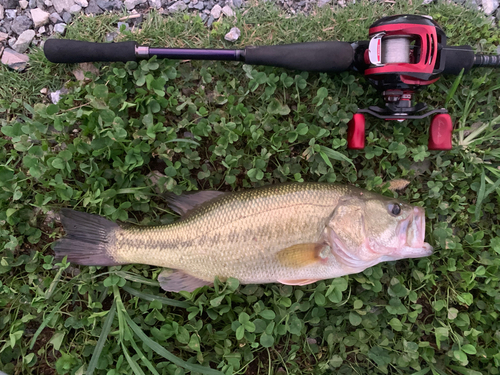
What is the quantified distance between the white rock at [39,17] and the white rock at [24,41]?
0.30 feet

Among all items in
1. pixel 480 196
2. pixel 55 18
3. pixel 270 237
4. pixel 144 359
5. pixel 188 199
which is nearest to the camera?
pixel 270 237

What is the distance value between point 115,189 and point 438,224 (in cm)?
262

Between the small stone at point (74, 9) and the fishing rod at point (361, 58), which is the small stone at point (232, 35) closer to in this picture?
the fishing rod at point (361, 58)

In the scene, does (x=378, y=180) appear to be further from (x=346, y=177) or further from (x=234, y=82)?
(x=234, y=82)

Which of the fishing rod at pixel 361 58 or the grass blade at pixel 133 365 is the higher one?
the fishing rod at pixel 361 58

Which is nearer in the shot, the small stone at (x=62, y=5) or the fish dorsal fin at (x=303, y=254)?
the fish dorsal fin at (x=303, y=254)

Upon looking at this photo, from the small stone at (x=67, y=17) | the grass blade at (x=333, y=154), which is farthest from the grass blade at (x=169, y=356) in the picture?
the small stone at (x=67, y=17)

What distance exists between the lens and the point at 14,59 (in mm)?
2596

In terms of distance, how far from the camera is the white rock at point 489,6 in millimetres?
2781

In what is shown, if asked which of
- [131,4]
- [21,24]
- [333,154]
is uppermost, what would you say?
[131,4]

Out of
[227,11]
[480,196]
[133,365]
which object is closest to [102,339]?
[133,365]

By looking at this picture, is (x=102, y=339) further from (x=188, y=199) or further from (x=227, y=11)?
(x=227, y=11)

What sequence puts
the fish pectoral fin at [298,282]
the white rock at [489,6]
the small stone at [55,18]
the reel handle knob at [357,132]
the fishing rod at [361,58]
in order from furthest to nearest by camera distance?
the white rock at [489,6] < the small stone at [55,18] < the reel handle knob at [357,132] < the fish pectoral fin at [298,282] < the fishing rod at [361,58]

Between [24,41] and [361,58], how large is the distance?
2.74m
